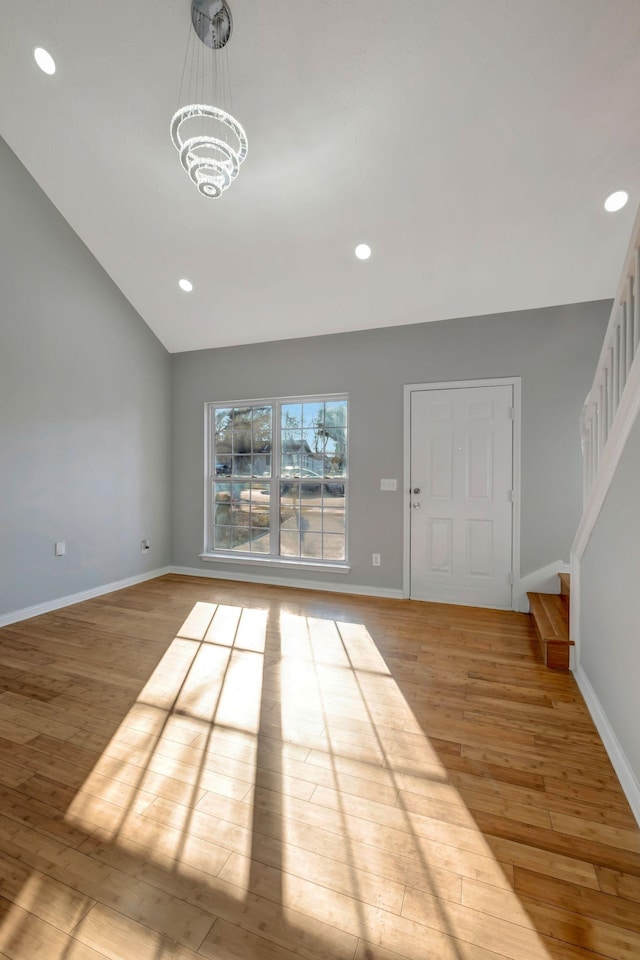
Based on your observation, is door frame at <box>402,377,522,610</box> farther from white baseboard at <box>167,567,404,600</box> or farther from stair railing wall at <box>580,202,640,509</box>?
stair railing wall at <box>580,202,640,509</box>

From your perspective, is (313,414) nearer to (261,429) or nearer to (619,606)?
(261,429)

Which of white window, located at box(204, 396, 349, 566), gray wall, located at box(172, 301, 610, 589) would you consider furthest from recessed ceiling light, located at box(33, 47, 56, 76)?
white window, located at box(204, 396, 349, 566)

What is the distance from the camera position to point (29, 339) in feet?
11.5

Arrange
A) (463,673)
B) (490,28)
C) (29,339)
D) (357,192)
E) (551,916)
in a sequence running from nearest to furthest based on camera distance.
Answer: (551,916)
(490,28)
(463,673)
(357,192)
(29,339)

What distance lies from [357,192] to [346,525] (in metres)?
2.88

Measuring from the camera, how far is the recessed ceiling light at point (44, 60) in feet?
8.57

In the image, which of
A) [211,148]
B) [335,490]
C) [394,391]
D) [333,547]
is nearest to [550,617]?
[333,547]

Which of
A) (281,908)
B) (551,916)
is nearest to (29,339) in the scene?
(281,908)

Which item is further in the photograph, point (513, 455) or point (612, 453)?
point (513, 455)

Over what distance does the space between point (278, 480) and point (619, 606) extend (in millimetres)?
3402

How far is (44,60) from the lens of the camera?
2658mm

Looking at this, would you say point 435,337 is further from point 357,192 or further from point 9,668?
point 9,668

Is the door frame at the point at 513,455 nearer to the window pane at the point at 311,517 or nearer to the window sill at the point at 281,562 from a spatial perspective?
the window sill at the point at 281,562

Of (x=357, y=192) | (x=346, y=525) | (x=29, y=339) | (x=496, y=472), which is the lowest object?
(x=346, y=525)
